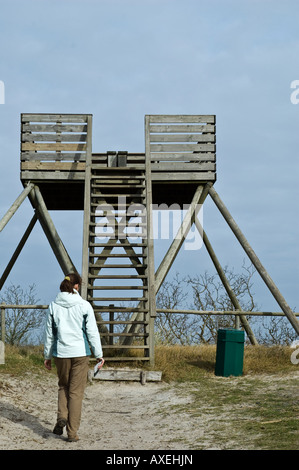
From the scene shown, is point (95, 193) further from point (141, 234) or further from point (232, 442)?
point (232, 442)

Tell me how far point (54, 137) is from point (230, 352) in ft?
22.0

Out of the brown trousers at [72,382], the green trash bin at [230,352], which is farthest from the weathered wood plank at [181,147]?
the brown trousers at [72,382]

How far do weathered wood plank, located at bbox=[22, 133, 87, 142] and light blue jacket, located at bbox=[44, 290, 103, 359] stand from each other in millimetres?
8007

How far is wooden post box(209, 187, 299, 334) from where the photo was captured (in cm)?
1418

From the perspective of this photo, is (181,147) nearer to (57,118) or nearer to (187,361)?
(57,118)

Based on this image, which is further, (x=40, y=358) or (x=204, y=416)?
(x=40, y=358)

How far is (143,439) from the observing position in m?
8.63

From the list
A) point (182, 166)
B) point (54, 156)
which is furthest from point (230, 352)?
point (54, 156)

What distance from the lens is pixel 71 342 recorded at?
798cm

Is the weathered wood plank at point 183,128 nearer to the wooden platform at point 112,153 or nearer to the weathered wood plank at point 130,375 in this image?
the wooden platform at point 112,153

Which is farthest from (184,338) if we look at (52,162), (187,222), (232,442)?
(232,442)

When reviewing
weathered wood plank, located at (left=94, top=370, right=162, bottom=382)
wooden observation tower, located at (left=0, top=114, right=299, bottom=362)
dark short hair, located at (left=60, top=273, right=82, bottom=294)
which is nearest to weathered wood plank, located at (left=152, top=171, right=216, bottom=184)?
wooden observation tower, located at (left=0, top=114, right=299, bottom=362)

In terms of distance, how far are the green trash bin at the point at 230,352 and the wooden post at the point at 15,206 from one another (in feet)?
17.8

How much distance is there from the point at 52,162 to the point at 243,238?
4.92m
